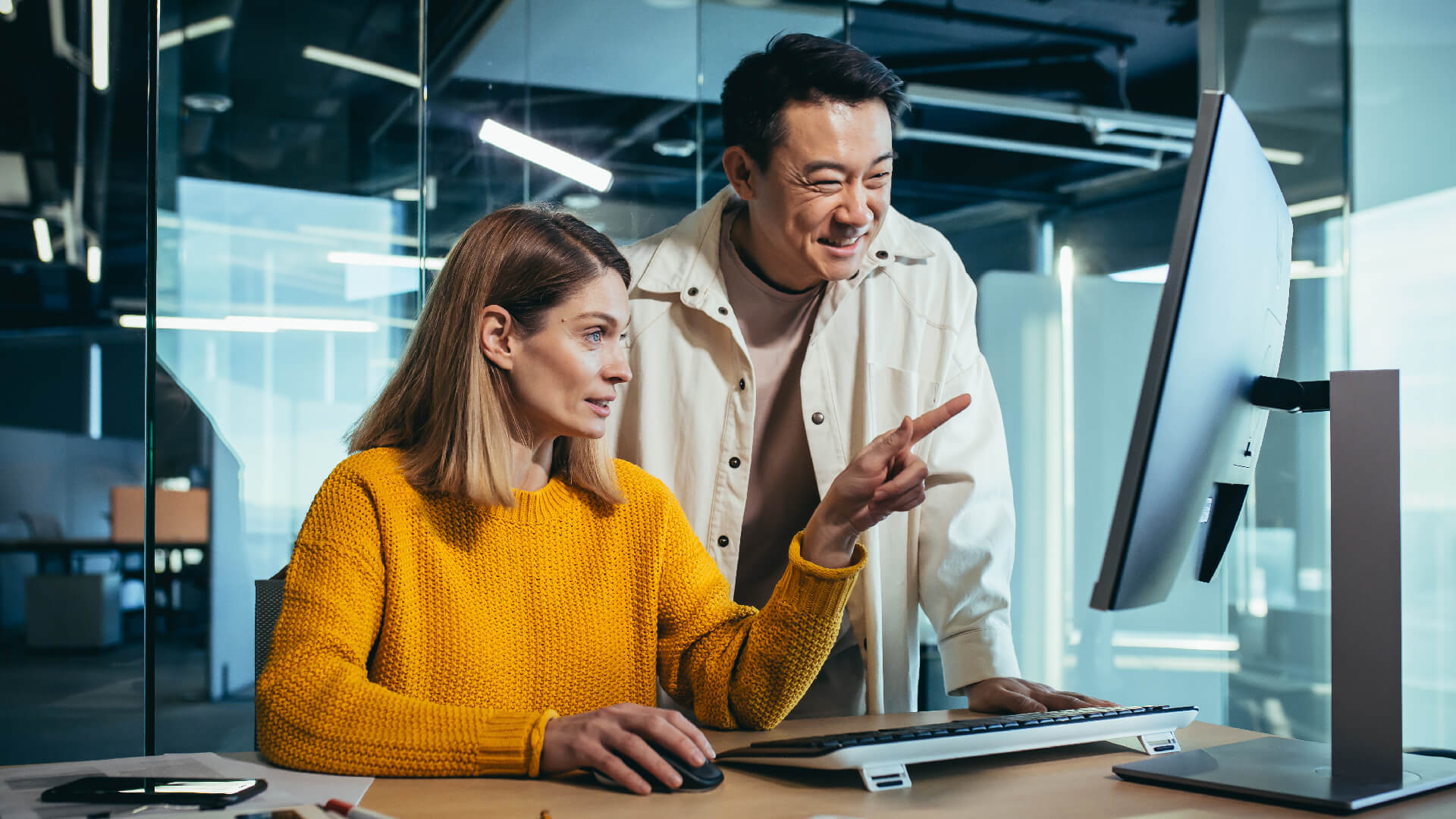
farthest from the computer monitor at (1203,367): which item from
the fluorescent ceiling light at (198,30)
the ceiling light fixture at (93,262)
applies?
the ceiling light fixture at (93,262)

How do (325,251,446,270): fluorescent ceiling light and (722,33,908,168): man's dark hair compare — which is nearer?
(722,33,908,168): man's dark hair

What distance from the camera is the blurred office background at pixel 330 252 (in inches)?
114

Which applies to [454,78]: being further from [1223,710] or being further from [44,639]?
[1223,710]

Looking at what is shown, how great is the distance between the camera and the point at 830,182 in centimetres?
181

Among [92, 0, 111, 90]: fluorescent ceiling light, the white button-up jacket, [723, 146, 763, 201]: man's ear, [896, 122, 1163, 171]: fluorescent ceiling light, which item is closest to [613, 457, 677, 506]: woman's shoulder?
the white button-up jacket

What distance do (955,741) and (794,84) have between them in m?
1.17

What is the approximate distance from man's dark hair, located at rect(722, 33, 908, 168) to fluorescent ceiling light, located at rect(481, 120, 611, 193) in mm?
942

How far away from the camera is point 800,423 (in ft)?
6.56

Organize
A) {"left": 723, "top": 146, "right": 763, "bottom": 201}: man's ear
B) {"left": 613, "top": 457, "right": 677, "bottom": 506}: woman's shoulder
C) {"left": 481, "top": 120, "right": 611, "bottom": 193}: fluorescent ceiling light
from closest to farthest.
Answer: {"left": 613, "top": 457, "right": 677, "bottom": 506}: woman's shoulder
{"left": 723, "top": 146, "right": 763, "bottom": 201}: man's ear
{"left": 481, "top": 120, "right": 611, "bottom": 193}: fluorescent ceiling light

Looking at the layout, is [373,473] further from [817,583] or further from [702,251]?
[702,251]

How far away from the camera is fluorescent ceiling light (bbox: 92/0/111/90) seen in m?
3.10

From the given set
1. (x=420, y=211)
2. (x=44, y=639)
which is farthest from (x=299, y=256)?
(x=44, y=639)

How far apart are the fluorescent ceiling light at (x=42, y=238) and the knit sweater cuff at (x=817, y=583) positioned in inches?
120

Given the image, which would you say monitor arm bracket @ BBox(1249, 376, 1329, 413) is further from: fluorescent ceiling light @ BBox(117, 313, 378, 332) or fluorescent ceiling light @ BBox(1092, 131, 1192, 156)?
fluorescent ceiling light @ BBox(1092, 131, 1192, 156)
